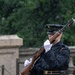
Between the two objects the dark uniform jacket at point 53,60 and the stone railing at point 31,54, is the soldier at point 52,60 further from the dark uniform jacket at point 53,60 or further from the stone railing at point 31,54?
the stone railing at point 31,54

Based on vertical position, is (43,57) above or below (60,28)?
below

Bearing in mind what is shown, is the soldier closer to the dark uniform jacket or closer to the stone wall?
the dark uniform jacket

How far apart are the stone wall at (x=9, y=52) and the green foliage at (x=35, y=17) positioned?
3589 millimetres

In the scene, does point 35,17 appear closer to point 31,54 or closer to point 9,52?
point 31,54

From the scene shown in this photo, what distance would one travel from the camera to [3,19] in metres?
15.5

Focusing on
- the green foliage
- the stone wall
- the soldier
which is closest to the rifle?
the soldier

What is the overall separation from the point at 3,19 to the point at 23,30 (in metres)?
1.40

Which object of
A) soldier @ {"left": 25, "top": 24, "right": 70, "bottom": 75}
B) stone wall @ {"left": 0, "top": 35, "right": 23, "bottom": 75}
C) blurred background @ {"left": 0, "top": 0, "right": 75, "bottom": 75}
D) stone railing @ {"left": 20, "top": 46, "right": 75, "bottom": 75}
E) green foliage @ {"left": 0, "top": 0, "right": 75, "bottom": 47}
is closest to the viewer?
soldier @ {"left": 25, "top": 24, "right": 70, "bottom": 75}

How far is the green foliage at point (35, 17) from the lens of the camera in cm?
1385

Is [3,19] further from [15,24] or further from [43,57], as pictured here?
[43,57]

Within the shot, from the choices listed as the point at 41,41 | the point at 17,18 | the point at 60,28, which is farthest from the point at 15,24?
the point at 60,28

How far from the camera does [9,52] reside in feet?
33.0

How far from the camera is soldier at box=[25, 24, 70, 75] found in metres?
6.72

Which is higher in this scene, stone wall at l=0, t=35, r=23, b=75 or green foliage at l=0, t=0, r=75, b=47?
green foliage at l=0, t=0, r=75, b=47
